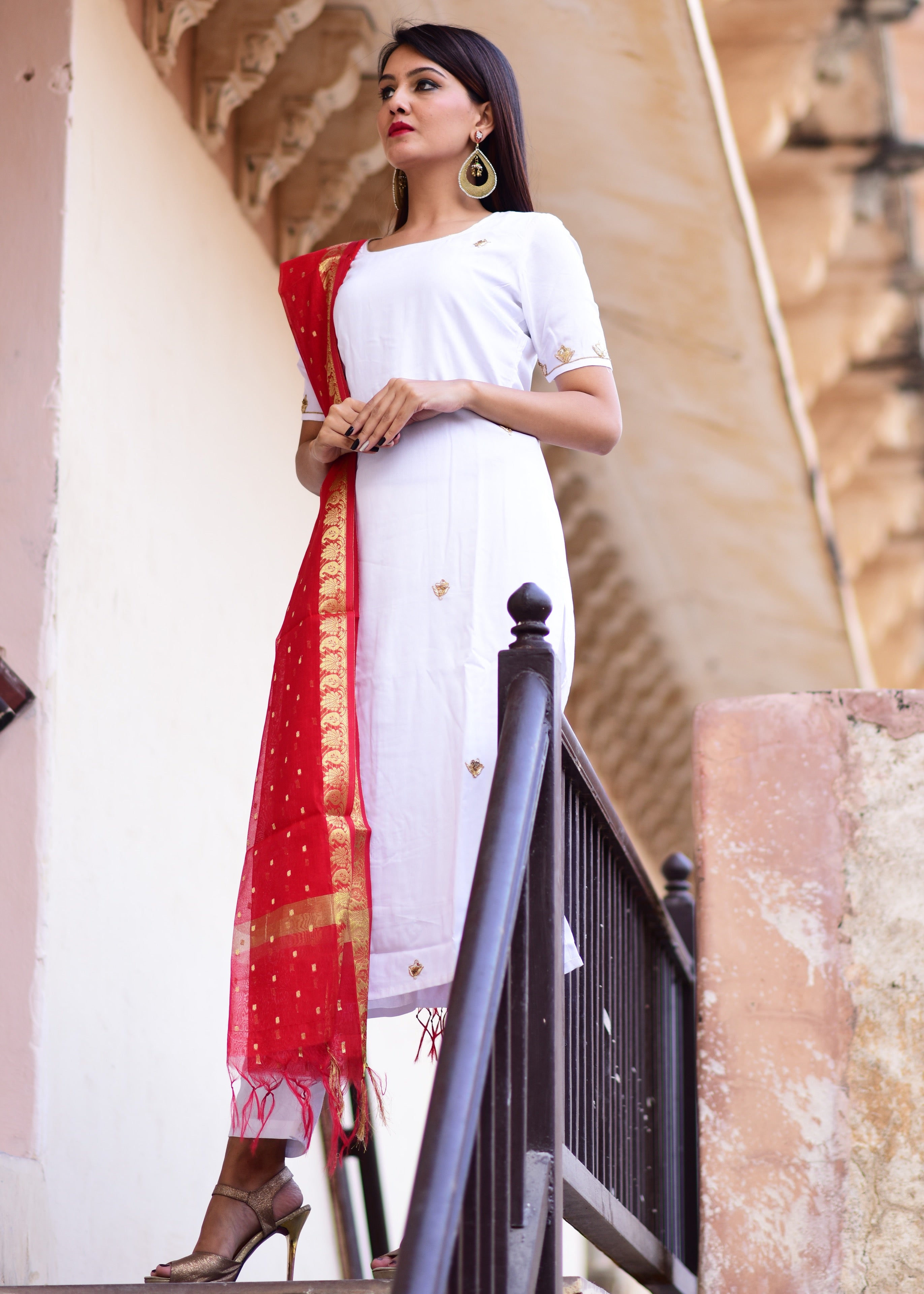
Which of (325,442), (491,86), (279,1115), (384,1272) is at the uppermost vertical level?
(491,86)

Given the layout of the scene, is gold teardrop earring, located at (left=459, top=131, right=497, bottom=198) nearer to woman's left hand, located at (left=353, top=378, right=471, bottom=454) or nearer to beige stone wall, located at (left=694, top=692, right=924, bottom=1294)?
woman's left hand, located at (left=353, top=378, right=471, bottom=454)

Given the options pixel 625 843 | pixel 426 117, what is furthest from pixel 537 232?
pixel 625 843

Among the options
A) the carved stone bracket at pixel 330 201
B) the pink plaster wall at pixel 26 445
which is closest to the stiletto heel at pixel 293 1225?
the pink plaster wall at pixel 26 445

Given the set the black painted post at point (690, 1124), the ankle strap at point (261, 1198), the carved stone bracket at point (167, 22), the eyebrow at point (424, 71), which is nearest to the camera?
the ankle strap at point (261, 1198)

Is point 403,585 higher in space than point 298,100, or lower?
lower

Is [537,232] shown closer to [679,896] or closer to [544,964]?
[544,964]

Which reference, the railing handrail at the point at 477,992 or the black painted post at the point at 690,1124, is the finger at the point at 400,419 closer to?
the railing handrail at the point at 477,992

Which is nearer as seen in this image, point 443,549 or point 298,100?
point 443,549

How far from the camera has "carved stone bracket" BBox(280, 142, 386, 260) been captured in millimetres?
4543

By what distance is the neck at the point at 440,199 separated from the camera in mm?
2453

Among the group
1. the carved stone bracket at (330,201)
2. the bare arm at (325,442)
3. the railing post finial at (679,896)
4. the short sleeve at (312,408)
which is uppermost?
the carved stone bracket at (330,201)

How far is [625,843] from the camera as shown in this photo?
312 cm

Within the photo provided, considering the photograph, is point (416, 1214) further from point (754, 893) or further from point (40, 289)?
point (40, 289)

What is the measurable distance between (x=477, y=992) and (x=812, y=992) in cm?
117
